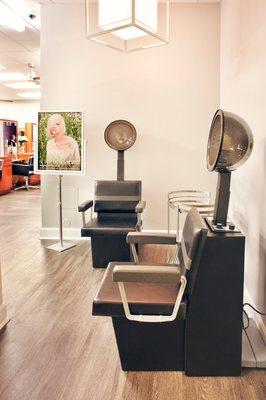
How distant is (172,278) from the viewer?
179cm

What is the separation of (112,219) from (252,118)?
188cm

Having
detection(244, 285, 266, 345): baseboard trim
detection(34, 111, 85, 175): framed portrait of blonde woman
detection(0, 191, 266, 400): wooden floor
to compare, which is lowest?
detection(0, 191, 266, 400): wooden floor

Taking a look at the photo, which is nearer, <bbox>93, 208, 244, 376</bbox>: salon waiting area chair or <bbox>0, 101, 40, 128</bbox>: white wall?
<bbox>93, 208, 244, 376</bbox>: salon waiting area chair

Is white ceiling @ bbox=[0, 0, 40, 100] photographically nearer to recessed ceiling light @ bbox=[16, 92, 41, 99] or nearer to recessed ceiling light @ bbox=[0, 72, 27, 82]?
recessed ceiling light @ bbox=[0, 72, 27, 82]

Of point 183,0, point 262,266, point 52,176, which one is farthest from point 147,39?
point 262,266

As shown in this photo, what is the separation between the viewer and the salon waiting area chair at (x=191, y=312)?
1.94 meters

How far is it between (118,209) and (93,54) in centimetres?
203

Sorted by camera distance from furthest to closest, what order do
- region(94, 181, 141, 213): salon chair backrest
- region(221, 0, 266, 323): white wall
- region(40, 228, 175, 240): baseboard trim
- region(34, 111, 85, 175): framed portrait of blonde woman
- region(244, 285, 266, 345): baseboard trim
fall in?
region(40, 228, 175, 240): baseboard trim, region(34, 111, 85, 175): framed portrait of blonde woman, region(94, 181, 141, 213): salon chair backrest, region(221, 0, 266, 323): white wall, region(244, 285, 266, 345): baseboard trim

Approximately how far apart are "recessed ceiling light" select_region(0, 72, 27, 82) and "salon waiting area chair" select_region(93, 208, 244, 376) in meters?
7.89

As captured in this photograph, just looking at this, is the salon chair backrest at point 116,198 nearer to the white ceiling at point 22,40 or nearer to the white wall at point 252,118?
the white wall at point 252,118

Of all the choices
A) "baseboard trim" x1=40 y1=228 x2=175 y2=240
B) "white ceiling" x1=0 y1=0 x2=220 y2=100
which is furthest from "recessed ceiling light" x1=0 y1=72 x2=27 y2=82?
"baseboard trim" x1=40 y1=228 x2=175 y2=240

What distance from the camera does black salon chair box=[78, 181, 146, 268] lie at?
3684mm

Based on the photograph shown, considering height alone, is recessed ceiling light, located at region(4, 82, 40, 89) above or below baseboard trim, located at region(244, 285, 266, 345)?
above

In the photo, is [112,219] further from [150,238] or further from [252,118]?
[252,118]
